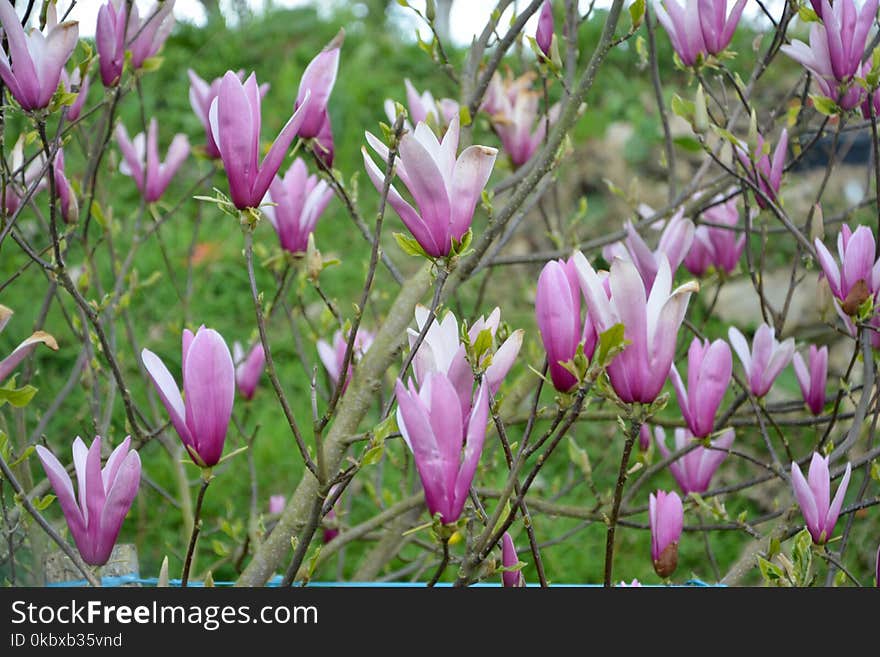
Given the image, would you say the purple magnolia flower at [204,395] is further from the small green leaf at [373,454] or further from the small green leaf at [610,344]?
the small green leaf at [610,344]

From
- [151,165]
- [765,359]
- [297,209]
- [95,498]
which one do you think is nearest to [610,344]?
[95,498]

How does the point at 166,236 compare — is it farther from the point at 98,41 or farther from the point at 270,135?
the point at 98,41

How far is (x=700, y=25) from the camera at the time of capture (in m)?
1.19

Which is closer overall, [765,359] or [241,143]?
[241,143]

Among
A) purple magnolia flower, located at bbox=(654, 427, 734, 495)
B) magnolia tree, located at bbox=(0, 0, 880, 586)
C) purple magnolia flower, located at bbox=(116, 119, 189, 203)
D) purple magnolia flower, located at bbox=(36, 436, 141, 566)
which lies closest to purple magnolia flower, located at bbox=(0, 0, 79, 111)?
magnolia tree, located at bbox=(0, 0, 880, 586)

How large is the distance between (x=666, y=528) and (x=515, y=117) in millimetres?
854

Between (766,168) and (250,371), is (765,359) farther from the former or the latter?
(250,371)

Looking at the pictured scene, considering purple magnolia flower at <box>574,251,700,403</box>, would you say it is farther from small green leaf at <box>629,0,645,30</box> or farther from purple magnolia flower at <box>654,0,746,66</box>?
purple magnolia flower at <box>654,0,746,66</box>

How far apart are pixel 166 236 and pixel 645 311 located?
3.08 m

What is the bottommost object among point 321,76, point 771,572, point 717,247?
point 771,572

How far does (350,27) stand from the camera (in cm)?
504

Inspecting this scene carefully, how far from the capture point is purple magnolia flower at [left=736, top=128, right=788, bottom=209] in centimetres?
120

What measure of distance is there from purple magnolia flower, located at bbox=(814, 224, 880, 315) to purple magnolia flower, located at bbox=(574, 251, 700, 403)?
327mm
